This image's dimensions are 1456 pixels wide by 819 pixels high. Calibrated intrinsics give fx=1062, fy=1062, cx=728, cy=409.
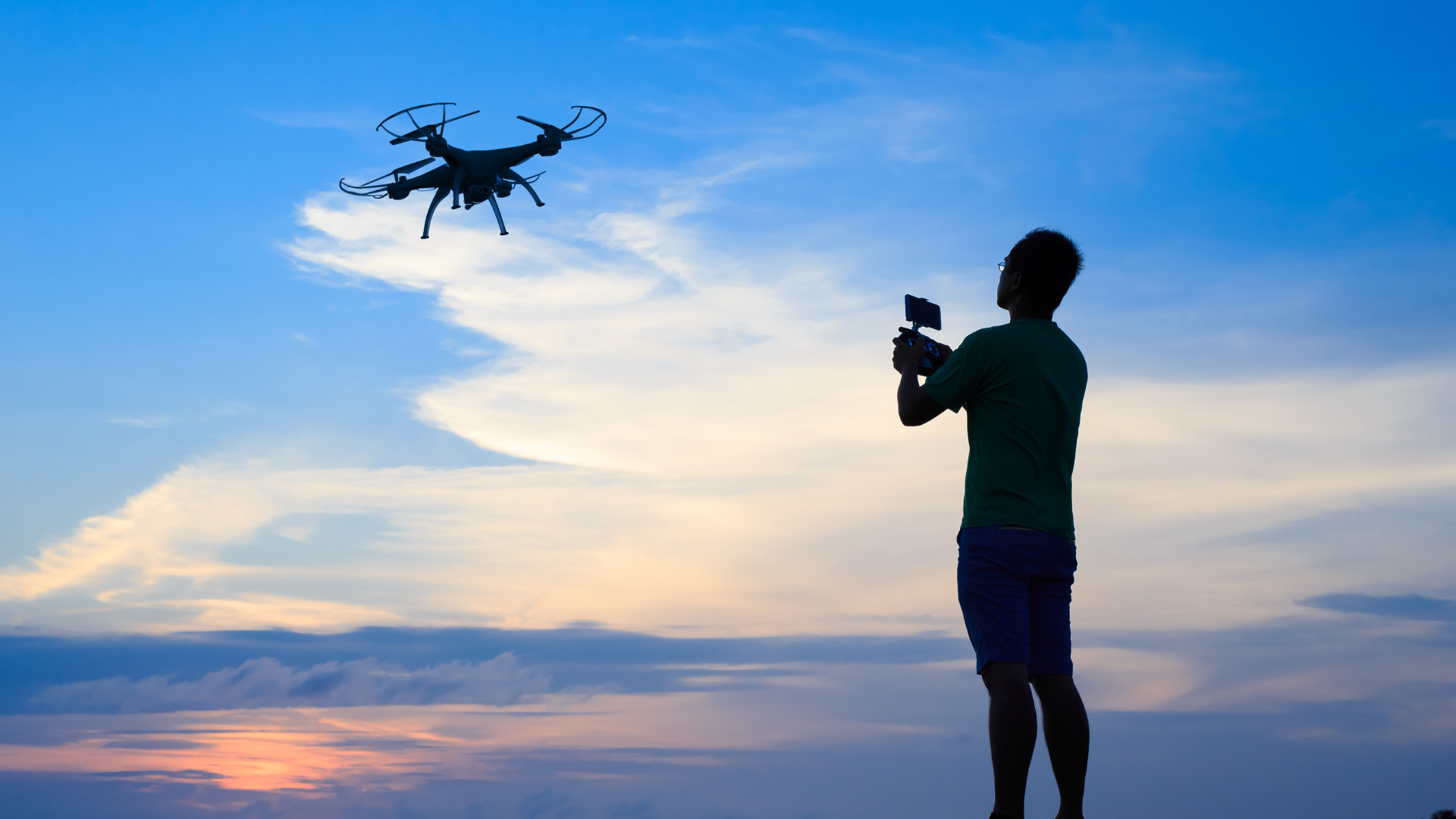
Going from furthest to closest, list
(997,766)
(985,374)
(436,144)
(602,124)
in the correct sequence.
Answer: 1. (602,124)
2. (436,144)
3. (985,374)
4. (997,766)

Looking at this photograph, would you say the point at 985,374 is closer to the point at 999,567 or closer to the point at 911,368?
the point at 911,368

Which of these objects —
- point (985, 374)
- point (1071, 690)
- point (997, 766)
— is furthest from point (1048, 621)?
point (985, 374)

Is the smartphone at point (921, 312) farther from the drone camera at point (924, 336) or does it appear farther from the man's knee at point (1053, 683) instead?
the man's knee at point (1053, 683)

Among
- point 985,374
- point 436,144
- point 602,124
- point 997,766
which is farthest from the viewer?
point 602,124

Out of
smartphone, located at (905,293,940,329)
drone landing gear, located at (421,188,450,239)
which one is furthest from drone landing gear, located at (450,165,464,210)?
smartphone, located at (905,293,940,329)

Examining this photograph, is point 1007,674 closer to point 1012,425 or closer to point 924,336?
point 1012,425

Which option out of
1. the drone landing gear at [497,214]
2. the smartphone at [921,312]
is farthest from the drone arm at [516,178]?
the smartphone at [921,312]

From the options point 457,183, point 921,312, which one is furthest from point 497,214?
point 921,312
